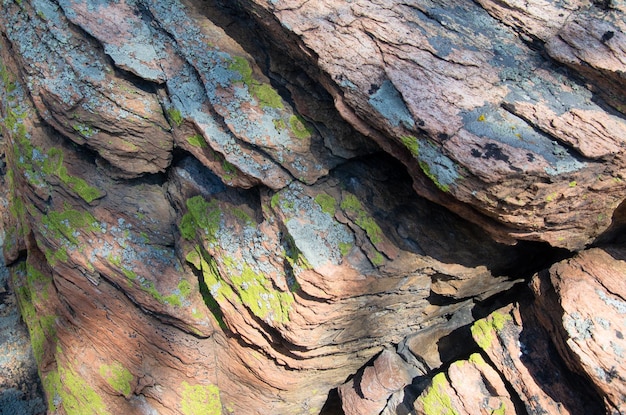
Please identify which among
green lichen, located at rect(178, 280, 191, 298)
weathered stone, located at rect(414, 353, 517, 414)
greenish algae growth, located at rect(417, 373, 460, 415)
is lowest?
green lichen, located at rect(178, 280, 191, 298)

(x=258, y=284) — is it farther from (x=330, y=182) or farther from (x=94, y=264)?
(x=94, y=264)

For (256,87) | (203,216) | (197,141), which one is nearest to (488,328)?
(203,216)

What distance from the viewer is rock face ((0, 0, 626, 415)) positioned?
321 cm

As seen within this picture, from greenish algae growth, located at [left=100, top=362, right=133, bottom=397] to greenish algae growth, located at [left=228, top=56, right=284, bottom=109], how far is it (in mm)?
3465

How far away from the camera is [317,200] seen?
13.6 feet

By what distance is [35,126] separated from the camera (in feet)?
16.3

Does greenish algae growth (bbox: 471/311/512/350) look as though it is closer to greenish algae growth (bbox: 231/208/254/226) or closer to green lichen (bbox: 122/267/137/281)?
greenish algae growth (bbox: 231/208/254/226)

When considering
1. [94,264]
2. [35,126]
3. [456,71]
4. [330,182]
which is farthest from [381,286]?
[35,126]

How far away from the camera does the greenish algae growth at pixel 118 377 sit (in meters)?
5.18

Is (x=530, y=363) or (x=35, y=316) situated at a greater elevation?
(x=530, y=363)

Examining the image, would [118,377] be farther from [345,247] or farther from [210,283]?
[345,247]

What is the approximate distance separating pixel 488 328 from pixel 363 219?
1479 mm

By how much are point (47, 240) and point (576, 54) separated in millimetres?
5386

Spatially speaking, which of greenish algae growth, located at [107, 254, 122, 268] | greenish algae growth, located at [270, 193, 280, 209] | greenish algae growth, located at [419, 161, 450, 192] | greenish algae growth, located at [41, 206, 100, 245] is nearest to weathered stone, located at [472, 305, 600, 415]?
greenish algae growth, located at [419, 161, 450, 192]
